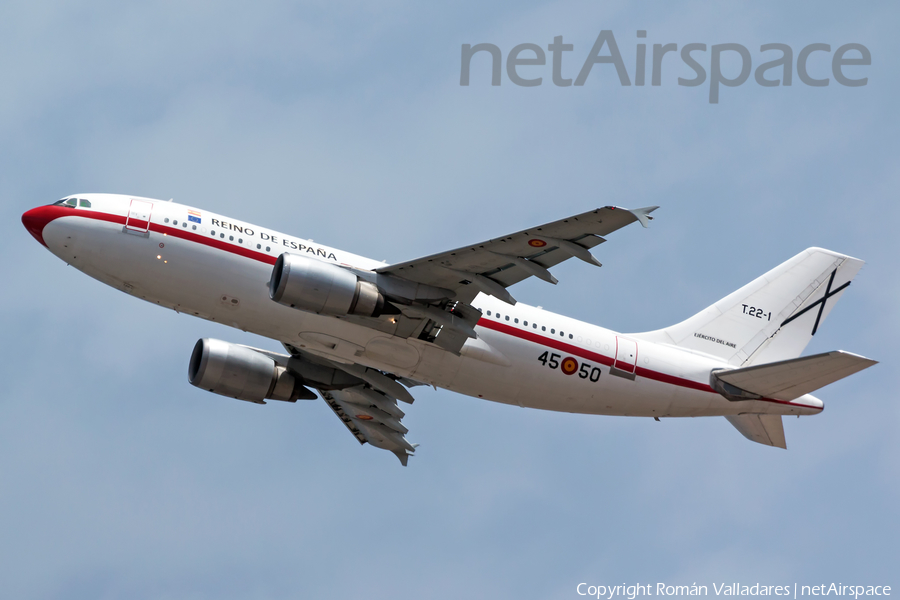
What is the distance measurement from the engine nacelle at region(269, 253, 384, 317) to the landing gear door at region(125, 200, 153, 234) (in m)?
4.32

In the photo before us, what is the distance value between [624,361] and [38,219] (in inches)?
776

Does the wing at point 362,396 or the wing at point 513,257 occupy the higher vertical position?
the wing at point 513,257

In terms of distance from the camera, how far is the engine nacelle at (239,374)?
37062 mm

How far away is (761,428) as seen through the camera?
1469 inches

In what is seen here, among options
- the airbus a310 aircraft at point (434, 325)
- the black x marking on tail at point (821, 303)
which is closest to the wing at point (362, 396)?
the airbus a310 aircraft at point (434, 325)

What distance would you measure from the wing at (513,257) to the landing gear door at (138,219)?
24.2 feet

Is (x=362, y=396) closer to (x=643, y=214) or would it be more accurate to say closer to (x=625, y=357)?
(x=625, y=357)

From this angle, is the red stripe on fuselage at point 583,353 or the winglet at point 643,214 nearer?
the winglet at point 643,214

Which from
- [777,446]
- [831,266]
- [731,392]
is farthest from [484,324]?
[831,266]

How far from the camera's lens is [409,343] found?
32.6 m

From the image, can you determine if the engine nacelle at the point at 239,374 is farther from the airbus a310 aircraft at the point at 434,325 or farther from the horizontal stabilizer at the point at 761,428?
the horizontal stabilizer at the point at 761,428

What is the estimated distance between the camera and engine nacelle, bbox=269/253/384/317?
97.7ft

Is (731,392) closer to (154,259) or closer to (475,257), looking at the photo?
(475,257)

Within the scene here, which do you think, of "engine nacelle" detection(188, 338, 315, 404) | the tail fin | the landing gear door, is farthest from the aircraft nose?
the tail fin
